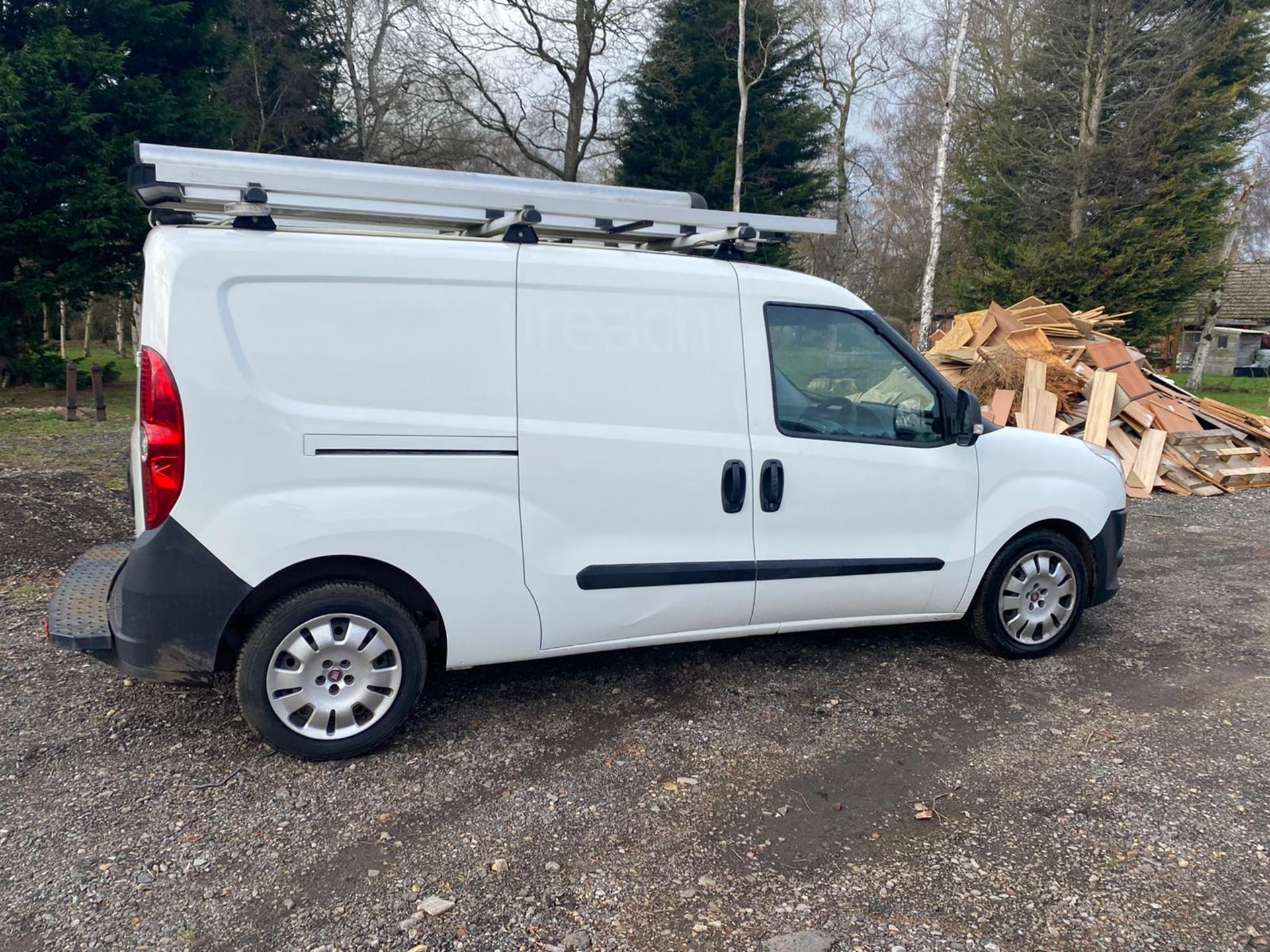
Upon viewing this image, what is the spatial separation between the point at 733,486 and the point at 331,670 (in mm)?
1871

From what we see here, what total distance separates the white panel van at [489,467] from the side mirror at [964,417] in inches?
0.9

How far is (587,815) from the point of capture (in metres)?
3.21

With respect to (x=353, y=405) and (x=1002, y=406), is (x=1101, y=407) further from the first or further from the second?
(x=353, y=405)

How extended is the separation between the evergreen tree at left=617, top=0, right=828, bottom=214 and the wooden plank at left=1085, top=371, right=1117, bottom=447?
15182 millimetres

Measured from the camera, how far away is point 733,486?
393 cm

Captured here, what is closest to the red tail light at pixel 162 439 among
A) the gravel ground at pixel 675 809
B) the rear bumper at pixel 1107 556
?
the gravel ground at pixel 675 809

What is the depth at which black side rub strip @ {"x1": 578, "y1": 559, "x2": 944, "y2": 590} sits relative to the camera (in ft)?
12.4

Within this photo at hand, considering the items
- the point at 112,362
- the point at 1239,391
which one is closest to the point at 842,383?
the point at 112,362

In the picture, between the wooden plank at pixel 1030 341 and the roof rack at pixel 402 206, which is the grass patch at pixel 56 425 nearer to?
the roof rack at pixel 402 206

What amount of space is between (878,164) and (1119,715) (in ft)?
116

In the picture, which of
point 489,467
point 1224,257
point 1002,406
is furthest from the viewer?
point 1224,257

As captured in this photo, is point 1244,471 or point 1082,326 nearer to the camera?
point 1244,471

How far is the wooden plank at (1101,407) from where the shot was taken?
1022 centimetres

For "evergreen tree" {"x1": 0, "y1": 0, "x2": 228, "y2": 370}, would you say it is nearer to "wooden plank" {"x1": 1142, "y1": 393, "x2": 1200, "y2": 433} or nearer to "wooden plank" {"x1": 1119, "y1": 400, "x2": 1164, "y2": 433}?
"wooden plank" {"x1": 1119, "y1": 400, "x2": 1164, "y2": 433}
